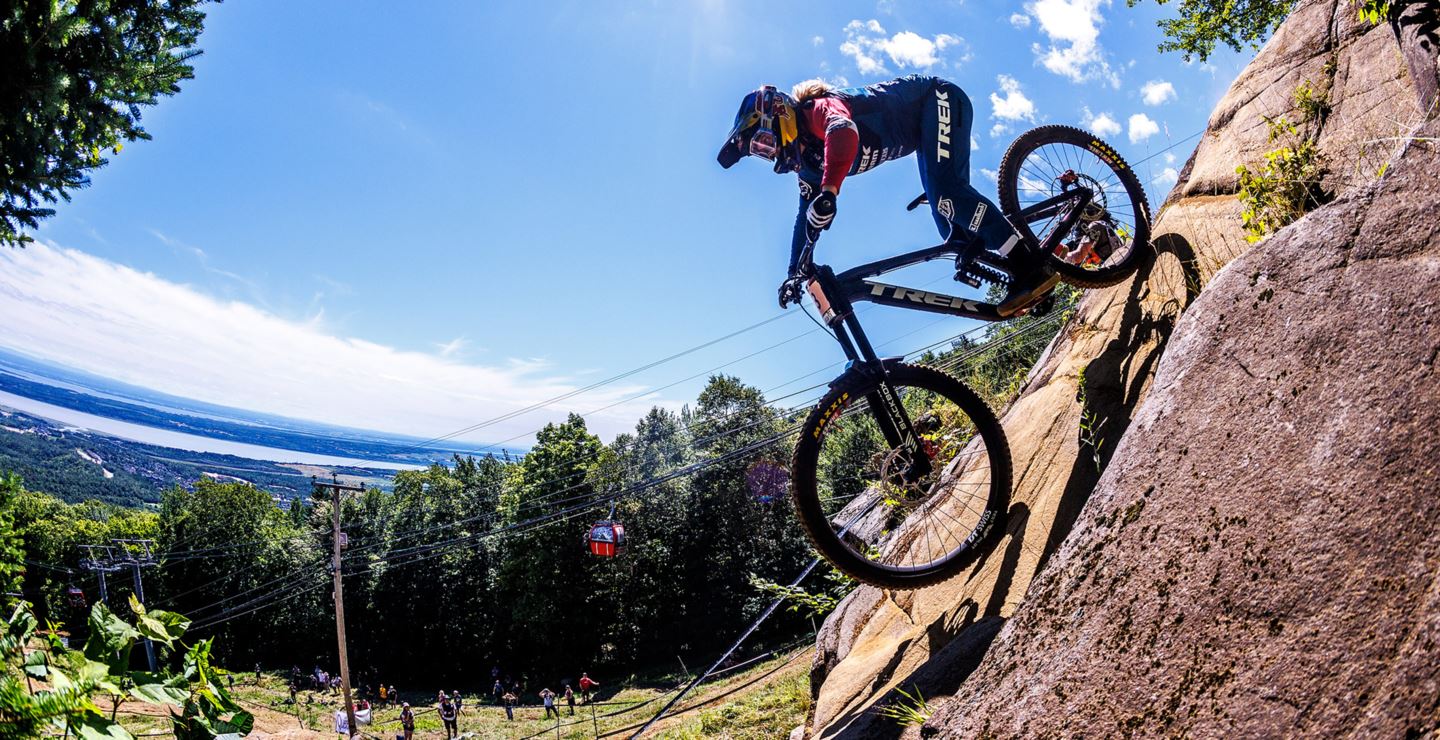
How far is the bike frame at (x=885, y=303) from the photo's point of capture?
178 inches

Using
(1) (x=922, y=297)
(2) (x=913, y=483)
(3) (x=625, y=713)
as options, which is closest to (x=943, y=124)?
(1) (x=922, y=297)

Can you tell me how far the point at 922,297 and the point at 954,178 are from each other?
991 millimetres

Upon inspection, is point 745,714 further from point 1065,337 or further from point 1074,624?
point 1074,624

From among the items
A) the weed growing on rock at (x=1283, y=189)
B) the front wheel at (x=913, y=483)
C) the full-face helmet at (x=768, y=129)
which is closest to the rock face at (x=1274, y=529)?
the front wheel at (x=913, y=483)

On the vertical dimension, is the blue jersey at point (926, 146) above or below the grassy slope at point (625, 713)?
above

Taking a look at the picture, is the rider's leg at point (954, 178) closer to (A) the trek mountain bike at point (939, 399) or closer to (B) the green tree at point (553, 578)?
(A) the trek mountain bike at point (939, 399)

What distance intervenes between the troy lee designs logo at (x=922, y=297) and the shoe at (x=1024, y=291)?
193mm

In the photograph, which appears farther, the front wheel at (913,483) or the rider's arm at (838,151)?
the rider's arm at (838,151)

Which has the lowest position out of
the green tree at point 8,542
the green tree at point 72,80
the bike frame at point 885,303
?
the green tree at point 8,542

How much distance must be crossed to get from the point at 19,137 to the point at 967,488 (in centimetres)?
879

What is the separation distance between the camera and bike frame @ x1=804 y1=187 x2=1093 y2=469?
14.9 feet

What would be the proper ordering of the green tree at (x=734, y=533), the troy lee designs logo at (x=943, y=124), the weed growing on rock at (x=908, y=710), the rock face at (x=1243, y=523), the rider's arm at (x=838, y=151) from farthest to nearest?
1. the green tree at (x=734, y=533)
2. the troy lee designs logo at (x=943, y=124)
3. the rider's arm at (x=838, y=151)
4. the weed growing on rock at (x=908, y=710)
5. the rock face at (x=1243, y=523)

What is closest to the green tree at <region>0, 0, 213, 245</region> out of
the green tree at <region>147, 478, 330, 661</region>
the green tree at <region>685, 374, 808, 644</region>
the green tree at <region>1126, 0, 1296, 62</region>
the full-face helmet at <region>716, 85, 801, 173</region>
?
the full-face helmet at <region>716, 85, 801, 173</region>

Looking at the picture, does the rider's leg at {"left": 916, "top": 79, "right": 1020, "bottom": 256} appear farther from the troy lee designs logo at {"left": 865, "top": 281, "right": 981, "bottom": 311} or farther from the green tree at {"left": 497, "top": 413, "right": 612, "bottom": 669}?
the green tree at {"left": 497, "top": 413, "right": 612, "bottom": 669}
